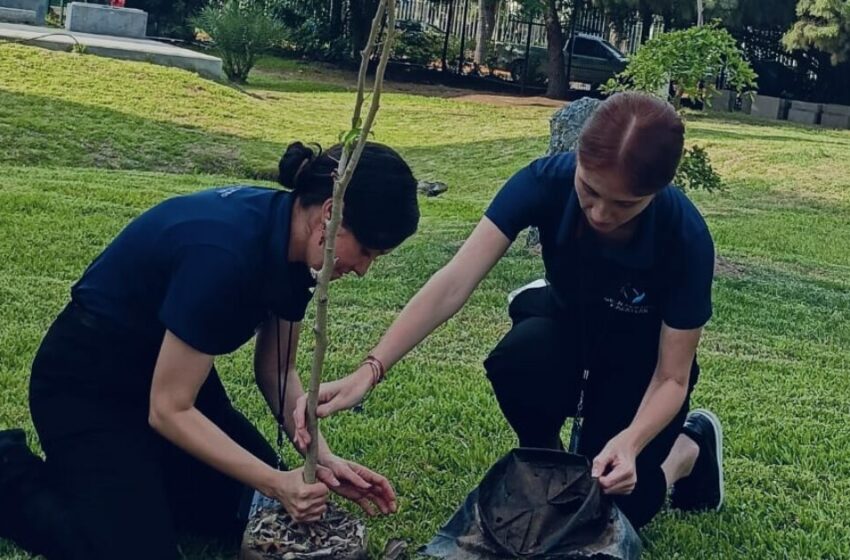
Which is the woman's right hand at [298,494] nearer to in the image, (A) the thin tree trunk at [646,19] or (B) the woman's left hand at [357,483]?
(B) the woman's left hand at [357,483]

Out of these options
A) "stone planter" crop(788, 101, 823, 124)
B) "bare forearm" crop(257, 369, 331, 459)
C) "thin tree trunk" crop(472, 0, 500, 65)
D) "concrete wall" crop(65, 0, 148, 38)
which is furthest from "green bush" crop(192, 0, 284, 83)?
"bare forearm" crop(257, 369, 331, 459)

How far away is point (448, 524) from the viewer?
121 inches

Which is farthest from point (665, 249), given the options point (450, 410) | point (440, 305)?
point (450, 410)

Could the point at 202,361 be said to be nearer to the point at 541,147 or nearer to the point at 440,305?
the point at 440,305

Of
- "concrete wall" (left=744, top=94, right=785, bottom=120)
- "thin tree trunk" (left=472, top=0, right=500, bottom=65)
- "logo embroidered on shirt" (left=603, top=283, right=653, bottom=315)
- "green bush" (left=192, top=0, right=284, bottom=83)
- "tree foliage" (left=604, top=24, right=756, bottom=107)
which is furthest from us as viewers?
"thin tree trunk" (left=472, top=0, right=500, bottom=65)

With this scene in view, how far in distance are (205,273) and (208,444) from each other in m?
0.38

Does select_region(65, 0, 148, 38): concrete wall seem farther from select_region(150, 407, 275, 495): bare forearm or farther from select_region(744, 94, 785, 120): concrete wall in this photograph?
select_region(150, 407, 275, 495): bare forearm

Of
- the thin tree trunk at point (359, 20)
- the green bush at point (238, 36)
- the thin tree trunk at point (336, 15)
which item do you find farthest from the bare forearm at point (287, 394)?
the thin tree trunk at point (336, 15)

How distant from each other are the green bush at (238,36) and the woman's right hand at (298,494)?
20051 millimetres

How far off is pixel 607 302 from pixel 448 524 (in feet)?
2.47

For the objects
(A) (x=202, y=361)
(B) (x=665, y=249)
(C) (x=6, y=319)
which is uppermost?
(B) (x=665, y=249)

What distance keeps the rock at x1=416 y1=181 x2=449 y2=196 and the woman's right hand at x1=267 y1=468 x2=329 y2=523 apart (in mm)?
10584

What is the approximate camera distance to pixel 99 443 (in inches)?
123

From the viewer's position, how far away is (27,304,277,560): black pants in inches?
120
